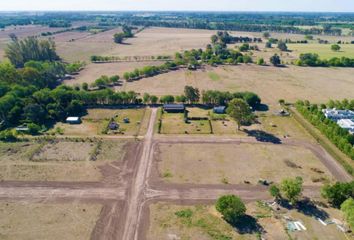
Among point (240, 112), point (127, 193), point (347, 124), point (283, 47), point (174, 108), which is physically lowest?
point (127, 193)

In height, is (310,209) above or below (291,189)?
below

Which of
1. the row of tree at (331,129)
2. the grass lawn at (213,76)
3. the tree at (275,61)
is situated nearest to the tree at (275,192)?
the row of tree at (331,129)

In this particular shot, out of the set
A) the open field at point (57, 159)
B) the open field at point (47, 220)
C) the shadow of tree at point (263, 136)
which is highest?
the shadow of tree at point (263, 136)

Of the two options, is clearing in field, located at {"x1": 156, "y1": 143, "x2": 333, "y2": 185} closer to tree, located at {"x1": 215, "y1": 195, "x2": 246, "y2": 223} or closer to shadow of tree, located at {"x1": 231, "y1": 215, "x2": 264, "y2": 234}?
shadow of tree, located at {"x1": 231, "y1": 215, "x2": 264, "y2": 234}

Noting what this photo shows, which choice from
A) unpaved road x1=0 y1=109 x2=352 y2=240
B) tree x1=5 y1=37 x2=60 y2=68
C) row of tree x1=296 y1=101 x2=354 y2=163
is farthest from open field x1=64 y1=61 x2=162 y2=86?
row of tree x1=296 y1=101 x2=354 y2=163

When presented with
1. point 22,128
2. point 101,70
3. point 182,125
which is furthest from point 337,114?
point 101,70

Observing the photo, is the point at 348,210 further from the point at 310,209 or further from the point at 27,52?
the point at 27,52

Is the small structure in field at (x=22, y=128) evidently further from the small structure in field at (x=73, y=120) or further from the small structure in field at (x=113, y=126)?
the small structure in field at (x=113, y=126)

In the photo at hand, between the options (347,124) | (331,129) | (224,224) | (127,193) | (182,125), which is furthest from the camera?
(182,125)
